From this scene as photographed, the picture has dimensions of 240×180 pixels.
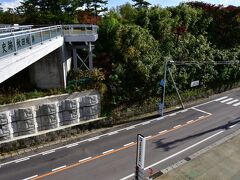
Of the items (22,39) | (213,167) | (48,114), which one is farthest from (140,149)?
(48,114)

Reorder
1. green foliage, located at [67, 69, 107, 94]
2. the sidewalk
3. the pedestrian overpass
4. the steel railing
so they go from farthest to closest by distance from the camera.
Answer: green foliage, located at [67, 69, 107, 94]
the sidewalk
the pedestrian overpass
the steel railing

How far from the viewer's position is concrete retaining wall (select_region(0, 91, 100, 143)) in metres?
18.0

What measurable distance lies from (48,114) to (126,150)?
6.54 meters

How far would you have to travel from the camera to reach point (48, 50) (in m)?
17.0

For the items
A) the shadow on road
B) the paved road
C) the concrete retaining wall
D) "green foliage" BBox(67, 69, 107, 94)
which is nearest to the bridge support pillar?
"green foliage" BBox(67, 69, 107, 94)

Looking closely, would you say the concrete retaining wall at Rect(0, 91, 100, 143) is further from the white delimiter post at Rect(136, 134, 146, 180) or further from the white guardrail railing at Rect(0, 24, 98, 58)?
the white delimiter post at Rect(136, 134, 146, 180)

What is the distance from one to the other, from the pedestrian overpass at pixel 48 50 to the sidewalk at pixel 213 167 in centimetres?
957

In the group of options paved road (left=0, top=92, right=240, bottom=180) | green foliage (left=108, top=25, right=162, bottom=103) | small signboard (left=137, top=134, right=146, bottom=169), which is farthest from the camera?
green foliage (left=108, top=25, right=162, bottom=103)

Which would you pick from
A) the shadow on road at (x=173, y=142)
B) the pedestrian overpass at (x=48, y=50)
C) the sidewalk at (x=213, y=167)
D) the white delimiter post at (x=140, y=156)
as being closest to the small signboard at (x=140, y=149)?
the white delimiter post at (x=140, y=156)

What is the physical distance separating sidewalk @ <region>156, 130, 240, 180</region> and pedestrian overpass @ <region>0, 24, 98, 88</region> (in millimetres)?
9571

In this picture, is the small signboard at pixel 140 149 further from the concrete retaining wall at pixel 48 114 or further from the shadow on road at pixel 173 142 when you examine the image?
the concrete retaining wall at pixel 48 114

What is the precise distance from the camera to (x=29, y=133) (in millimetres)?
19016

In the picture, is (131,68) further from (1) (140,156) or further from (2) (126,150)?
(1) (140,156)

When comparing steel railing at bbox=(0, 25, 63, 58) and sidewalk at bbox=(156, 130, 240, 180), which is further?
sidewalk at bbox=(156, 130, 240, 180)
